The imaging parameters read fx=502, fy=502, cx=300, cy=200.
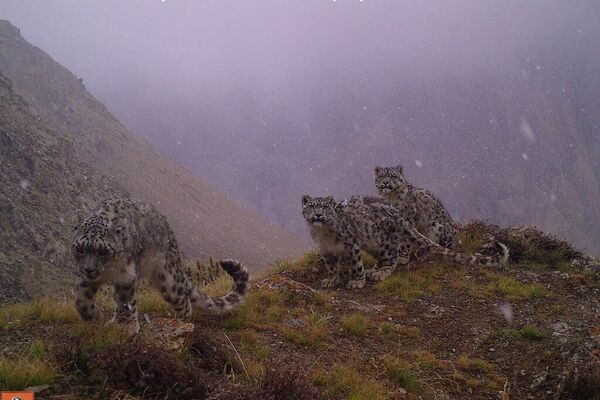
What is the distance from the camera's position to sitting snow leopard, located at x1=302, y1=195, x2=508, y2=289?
12383mm

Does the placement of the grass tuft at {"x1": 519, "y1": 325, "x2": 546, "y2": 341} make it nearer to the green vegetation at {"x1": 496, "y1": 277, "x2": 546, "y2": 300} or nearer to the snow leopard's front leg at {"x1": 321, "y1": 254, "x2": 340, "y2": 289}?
Answer: the green vegetation at {"x1": 496, "y1": 277, "x2": 546, "y2": 300}

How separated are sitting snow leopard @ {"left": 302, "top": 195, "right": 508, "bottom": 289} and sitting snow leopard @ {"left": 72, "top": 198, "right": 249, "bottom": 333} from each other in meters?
3.03

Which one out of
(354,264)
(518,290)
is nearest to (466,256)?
(518,290)

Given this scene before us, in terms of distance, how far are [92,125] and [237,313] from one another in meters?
145

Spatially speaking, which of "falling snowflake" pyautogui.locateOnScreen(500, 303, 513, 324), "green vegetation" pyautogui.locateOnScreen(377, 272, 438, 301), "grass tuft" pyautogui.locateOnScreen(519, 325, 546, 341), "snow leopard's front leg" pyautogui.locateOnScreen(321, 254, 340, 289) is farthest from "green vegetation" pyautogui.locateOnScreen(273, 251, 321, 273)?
"grass tuft" pyautogui.locateOnScreen(519, 325, 546, 341)

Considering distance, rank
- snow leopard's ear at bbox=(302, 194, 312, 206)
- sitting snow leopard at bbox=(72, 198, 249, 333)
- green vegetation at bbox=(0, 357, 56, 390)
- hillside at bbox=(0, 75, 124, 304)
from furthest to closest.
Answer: hillside at bbox=(0, 75, 124, 304) < snow leopard's ear at bbox=(302, 194, 312, 206) < sitting snow leopard at bbox=(72, 198, 249, 333) < green vegetation at bbox=(0, 357, 56, 390)

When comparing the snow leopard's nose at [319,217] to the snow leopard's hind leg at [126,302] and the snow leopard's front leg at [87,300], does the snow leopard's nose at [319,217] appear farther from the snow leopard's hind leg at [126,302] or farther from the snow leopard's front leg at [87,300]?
the snow leopard's front leg at [87,300]

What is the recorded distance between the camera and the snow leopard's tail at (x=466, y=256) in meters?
14.3

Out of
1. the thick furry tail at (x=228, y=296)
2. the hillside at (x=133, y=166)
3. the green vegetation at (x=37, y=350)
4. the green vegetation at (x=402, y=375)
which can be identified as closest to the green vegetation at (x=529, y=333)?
the green vegetation at (x=402, y=375)

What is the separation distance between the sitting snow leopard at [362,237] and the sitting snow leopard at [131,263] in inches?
119

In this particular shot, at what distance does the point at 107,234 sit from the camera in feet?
Answer: 25.8

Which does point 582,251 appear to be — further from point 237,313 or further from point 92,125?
point 92,125

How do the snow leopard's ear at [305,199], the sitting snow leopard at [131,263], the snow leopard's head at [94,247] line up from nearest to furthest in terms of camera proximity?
the snow leopard's head at [94,247] < the sitting snow leopard at [131,263] < the snow leopard's ear at [305,199]

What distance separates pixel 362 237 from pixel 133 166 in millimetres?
125392
